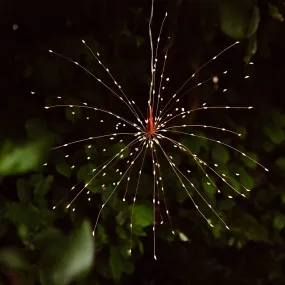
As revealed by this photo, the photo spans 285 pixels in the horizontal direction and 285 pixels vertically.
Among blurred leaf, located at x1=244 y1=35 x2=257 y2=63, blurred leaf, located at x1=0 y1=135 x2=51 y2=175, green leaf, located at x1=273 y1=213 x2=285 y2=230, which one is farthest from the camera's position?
green leaf, located at x1=273 y1=213 x2=285 y2=230

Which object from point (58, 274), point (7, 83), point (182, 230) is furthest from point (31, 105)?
point (182, 230)

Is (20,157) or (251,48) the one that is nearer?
(20,157)

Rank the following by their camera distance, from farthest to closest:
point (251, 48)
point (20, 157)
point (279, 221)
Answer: point (279, 221), point (251, 48), point (20, 157)

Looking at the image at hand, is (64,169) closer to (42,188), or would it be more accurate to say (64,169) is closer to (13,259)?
(42,188)

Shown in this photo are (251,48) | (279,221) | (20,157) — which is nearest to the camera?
(20,157)

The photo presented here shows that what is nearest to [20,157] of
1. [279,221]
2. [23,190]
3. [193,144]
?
[23,190]

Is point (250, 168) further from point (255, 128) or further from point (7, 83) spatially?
point (7, 83)

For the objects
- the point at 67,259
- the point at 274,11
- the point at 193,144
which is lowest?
the point at 67,259

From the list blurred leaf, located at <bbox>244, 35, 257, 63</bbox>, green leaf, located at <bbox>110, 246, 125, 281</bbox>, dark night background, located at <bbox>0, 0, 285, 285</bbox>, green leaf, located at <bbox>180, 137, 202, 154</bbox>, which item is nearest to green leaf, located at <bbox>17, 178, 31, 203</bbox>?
dark night background, located at <bbox>0, 0, 285, 285</bbox>

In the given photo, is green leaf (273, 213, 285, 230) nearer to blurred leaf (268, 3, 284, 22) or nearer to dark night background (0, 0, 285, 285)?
dark night background (0, 0, 285, 285)
